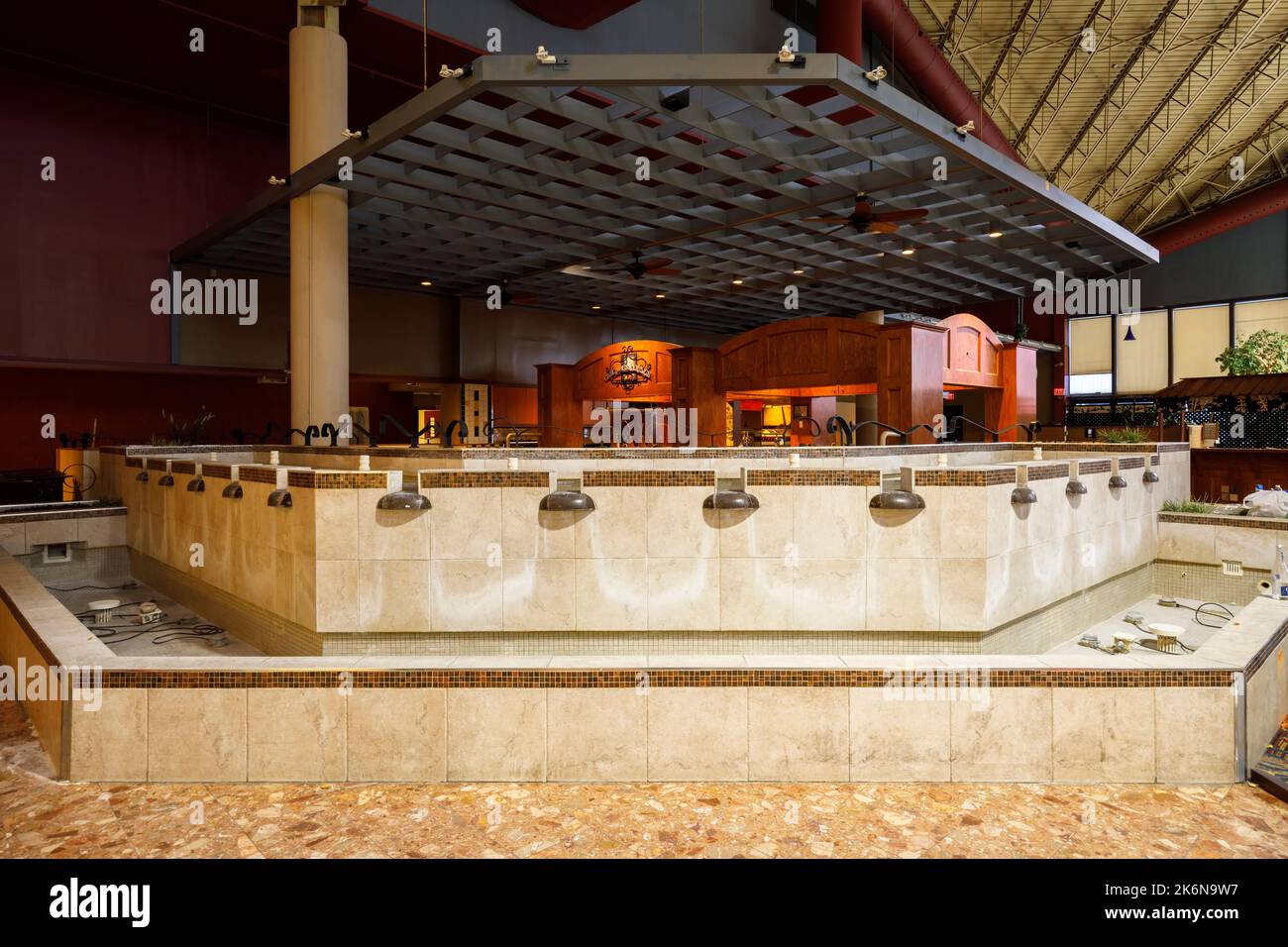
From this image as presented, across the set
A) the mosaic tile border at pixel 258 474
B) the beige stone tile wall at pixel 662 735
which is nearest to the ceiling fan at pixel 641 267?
the mosaic tile border at pixel 258 474

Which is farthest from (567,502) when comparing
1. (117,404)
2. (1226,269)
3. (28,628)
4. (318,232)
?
(1226,269)

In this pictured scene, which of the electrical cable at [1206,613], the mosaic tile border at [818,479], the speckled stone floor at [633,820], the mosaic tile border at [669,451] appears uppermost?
the mosaic tile border at [669,451]

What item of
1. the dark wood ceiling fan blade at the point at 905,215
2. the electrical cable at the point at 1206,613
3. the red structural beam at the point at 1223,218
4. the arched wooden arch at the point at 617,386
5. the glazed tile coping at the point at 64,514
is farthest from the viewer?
the red structural beam at the point at 1223,218

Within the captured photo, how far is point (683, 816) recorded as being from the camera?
3428 mm

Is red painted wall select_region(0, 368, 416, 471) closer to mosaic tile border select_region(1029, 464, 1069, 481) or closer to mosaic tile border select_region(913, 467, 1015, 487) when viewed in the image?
mosaic tile border select_region(913, 467, 1015, 487)

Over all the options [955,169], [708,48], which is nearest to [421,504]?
[955,169]

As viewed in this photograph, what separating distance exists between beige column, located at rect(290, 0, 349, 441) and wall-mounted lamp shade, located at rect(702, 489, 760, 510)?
7198 millimetres

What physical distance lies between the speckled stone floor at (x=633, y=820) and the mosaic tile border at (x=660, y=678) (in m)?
0.50

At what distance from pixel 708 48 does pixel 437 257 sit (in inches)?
240

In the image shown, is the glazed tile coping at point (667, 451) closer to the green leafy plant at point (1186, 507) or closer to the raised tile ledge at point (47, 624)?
the green leafy plant at point (1186, 507)

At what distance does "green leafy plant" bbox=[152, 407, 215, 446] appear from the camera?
1207 cm

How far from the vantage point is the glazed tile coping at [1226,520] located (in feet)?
24.9

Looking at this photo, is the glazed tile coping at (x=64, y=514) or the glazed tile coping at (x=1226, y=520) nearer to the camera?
the glazed tile coping at (x=1226, y=520)
